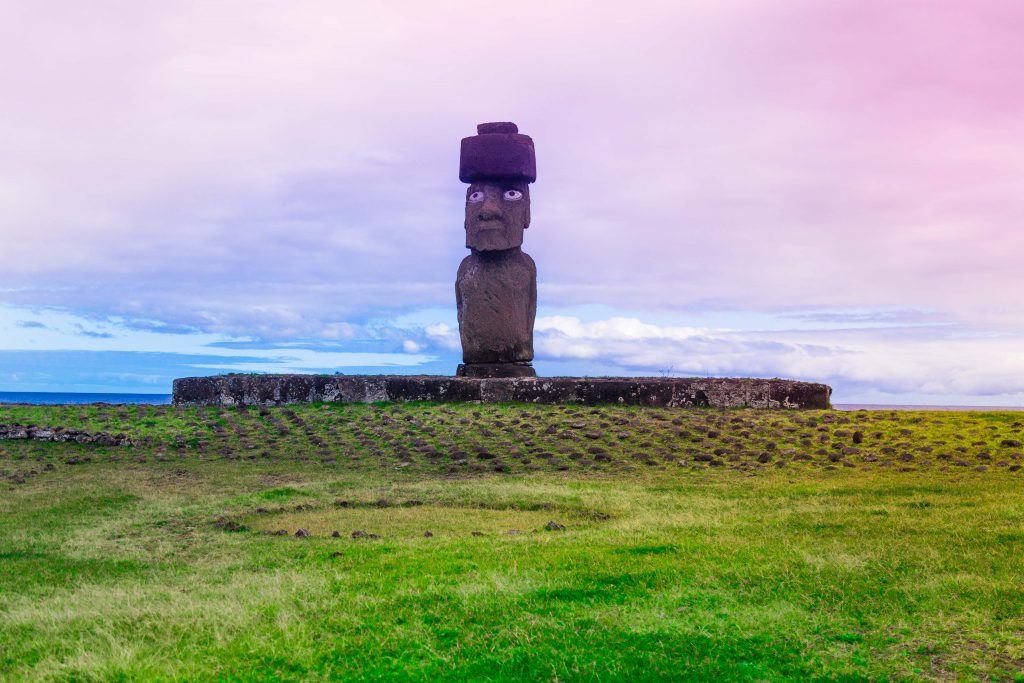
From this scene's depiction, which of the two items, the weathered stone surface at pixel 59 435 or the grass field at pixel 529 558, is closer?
the grass field at pixel 529 558

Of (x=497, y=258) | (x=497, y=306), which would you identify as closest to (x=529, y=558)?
(x=497, y=306)

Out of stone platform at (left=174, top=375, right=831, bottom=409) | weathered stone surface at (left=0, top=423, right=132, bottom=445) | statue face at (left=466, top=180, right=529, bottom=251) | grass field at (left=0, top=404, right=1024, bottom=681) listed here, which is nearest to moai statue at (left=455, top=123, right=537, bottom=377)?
statue face at (left=466, top=180, right=529, bottom=251)

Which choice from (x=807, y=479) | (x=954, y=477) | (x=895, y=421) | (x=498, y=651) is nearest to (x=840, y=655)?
(x=498, y=651)

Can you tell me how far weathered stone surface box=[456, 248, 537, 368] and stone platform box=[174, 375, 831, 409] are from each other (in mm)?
1535

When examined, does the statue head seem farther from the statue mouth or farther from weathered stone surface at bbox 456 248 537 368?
weathered stone surface at bbox 456 248 537 368

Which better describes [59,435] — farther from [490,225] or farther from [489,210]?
[489,210]

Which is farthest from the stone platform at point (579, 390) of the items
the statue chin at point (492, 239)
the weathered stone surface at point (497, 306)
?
the statue chin at point (492, 239)

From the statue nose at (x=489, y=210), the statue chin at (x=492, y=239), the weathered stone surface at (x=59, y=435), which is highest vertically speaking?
the statue nose at (x=489, y=210)

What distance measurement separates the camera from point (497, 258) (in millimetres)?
19156

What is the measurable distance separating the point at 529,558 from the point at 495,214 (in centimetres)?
1242

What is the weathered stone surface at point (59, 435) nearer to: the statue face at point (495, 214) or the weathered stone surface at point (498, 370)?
the weathered stone surface at point (498, 370)

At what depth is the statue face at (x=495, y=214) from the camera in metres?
18.7

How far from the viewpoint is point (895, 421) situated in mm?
15391

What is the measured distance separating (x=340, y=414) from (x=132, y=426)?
3.92 metres
